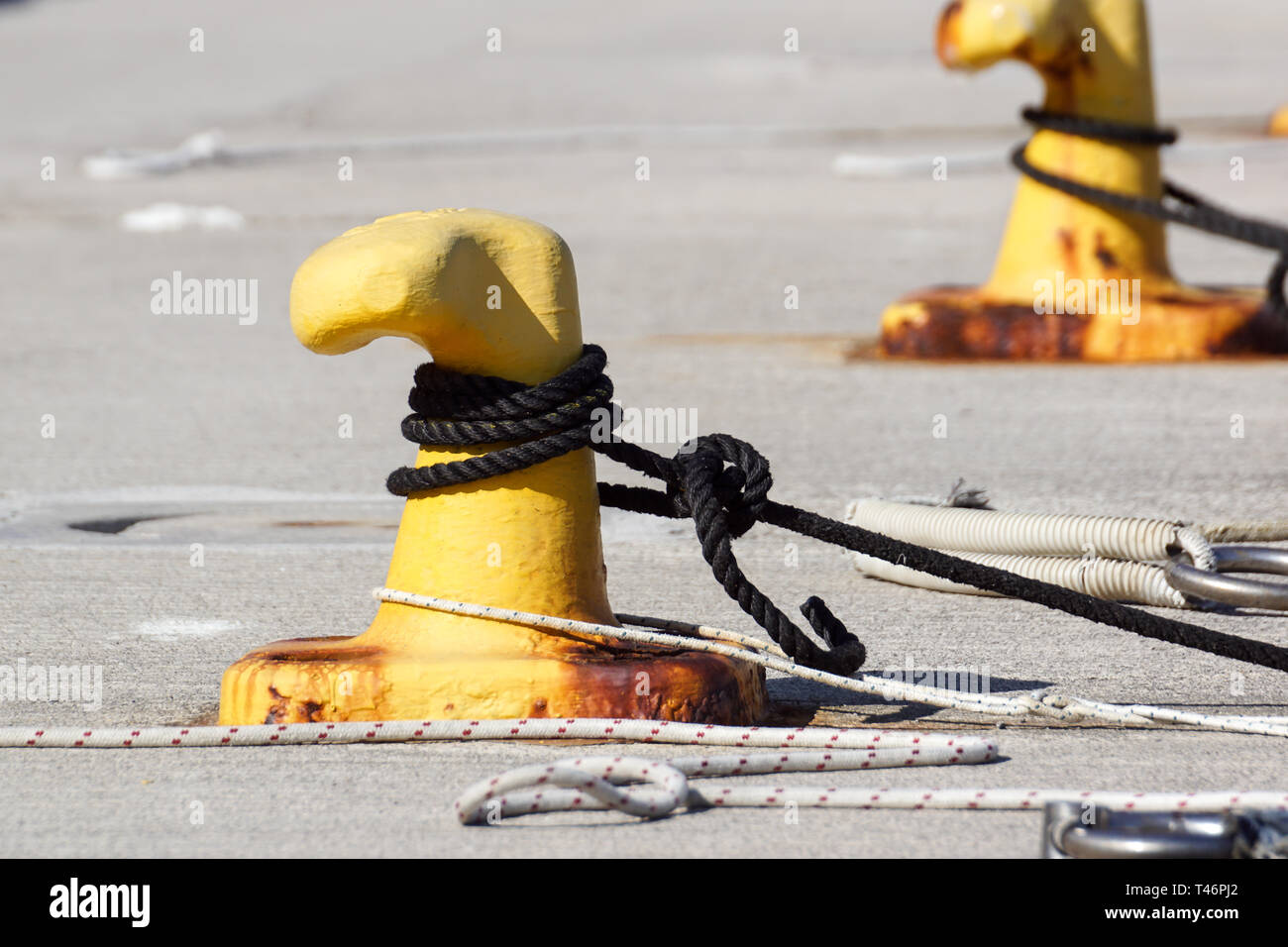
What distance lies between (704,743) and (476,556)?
0.46 metres

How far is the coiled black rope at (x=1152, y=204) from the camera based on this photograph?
20.7 feet

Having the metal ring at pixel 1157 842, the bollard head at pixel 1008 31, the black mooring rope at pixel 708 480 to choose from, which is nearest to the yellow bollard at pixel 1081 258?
the bollard head at pixel 1008 31

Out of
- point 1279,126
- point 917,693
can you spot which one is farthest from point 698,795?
point 1279,126

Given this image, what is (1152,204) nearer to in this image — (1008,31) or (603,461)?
(1008,31)

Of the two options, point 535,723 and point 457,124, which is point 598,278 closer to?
point 535,723

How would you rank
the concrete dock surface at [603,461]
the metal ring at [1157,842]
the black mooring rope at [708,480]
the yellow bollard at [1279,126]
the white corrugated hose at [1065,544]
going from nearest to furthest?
the metal ring at [1157,842] < the concrete dock surface at [603,461] < the black mooring rope at [708,480] < the white corrugated hose at [1065,544] < the yellow bollard at [1279,126]

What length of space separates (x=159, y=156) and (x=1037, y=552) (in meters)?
11.7

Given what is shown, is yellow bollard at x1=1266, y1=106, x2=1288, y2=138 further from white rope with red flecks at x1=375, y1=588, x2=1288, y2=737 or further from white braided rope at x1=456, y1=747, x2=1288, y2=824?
white braided rope at x1=456, y1=747, x2=1288, y2=824

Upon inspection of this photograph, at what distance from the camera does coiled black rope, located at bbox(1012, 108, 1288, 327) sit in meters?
6.32

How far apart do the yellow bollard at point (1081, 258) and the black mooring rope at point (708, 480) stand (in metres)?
3.71

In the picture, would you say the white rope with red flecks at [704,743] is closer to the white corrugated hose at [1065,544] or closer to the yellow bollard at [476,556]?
the yellow bollard at [476,556]

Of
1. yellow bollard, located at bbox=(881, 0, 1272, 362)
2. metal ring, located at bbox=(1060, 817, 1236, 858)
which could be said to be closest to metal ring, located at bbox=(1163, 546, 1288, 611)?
metal ring, located at bbox=(1060, 817, 1236, 858)

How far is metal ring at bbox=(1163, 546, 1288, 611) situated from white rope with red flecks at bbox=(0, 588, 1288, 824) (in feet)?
1.70
